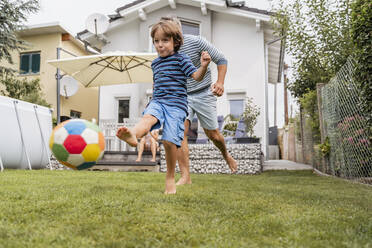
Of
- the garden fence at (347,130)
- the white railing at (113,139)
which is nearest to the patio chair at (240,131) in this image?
the garden fence at (347,130)

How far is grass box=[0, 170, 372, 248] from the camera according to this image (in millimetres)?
1542

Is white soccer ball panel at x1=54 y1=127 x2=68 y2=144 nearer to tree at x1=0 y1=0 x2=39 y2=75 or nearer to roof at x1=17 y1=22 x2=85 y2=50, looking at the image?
tree at x1=0 y1=0 x2=39 y2=75

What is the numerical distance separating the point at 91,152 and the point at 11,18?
11166mm

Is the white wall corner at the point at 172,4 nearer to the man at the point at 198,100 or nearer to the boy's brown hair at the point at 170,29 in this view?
the man at the point at 198,100

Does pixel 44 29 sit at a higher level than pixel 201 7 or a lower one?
higher

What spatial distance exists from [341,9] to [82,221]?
22.4ft

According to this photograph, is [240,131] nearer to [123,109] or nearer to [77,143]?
[123,109]

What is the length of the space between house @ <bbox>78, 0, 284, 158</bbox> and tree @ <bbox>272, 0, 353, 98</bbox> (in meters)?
3.02

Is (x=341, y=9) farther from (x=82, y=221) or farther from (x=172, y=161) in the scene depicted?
(x=82, y=221)

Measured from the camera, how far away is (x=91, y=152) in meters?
2.15

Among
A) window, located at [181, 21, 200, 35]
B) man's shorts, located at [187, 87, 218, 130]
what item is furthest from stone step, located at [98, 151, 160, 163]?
window, located at [181, 21, 200, 35]

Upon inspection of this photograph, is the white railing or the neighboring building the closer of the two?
the white railing

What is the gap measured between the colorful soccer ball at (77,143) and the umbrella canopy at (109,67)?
6.30 metres

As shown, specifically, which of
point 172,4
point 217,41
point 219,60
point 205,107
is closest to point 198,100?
point 205,107
